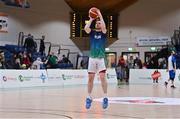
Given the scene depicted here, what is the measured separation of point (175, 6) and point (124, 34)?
5461 mm

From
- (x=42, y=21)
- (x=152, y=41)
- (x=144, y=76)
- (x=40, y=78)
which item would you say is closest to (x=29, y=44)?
(x=42, y=21)

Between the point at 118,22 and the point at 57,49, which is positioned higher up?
the point at 118,22

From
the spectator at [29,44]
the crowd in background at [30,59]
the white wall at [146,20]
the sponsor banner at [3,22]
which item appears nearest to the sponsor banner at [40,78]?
the crowd in background at [30,59]

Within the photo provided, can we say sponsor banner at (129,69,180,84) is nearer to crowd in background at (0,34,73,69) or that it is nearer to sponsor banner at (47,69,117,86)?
sponsor banner at (47,69,117,86)

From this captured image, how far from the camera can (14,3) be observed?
31047 mm

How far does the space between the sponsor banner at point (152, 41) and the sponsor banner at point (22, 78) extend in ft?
56.8

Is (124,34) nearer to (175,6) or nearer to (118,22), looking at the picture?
(118,22)

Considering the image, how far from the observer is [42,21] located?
1422 inches

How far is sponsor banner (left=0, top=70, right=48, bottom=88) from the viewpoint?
19828mm

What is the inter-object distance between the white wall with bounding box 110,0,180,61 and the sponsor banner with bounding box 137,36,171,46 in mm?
464

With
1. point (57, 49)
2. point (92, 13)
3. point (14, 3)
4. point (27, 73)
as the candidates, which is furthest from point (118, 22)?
point (92, 13)

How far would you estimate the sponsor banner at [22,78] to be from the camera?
65.1 feet

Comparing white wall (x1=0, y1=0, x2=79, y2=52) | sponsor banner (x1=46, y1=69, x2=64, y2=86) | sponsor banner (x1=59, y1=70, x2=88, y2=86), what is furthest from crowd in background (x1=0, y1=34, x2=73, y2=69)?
sponsor banner (x1=46, y1=69, x2=64, y2=86)

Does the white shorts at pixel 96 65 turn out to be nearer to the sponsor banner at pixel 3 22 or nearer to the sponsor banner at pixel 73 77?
the sponsor banner at pixel 73 77
